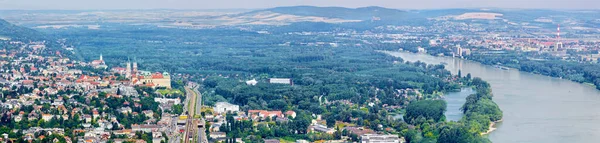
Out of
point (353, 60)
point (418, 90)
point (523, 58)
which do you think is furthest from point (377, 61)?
point (418, 90)

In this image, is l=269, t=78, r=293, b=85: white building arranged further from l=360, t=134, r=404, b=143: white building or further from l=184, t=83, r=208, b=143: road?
l=360, t=134, r=404, b=143: white building

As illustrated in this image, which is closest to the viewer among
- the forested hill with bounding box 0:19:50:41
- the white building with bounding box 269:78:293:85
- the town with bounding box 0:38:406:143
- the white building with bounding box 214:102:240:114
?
the town with bounding box 0:38:406:143

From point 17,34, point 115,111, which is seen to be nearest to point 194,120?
point 115,111

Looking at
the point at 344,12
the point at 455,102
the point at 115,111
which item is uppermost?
the point at 115,111

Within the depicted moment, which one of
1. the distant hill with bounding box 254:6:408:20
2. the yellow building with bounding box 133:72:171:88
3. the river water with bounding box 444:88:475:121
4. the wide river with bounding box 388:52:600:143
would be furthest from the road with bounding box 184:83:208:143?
the distant hill with bounding box 254:6:408:20

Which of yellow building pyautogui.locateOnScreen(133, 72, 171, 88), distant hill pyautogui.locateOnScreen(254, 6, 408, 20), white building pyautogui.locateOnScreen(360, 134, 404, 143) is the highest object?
yellow building pyautogui.locateOnScreen(133, 72, 171, 88)

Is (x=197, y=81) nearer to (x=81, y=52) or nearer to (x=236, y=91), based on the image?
(x=236, y=91)

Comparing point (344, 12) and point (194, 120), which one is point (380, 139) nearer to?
point (194, 120)

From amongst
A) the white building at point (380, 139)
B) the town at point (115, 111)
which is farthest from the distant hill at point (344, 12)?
the white building at point (380, 139)
